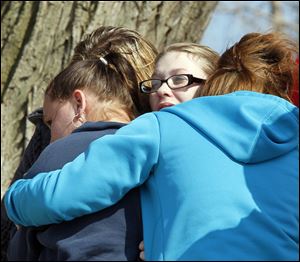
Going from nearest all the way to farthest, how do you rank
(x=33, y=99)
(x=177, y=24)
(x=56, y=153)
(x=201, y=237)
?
(x=201, y=237)
(x=56, y=153)
(x=33, y=99)
(x=177, y=24)

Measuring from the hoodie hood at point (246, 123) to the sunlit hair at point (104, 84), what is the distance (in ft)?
1.40

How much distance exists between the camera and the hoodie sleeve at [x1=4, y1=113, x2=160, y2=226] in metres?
1.94

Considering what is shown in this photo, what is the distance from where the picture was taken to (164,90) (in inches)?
99.9

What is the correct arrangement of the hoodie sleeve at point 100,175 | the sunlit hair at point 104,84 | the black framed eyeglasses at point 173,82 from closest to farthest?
the hoodie sleeve at point 100,175 < the sunlit hair at point 104,84 < the black framed eyeglasses at point 173,82

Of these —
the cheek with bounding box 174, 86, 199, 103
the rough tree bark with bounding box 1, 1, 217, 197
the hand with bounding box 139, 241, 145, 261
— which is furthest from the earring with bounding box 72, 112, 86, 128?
the rough tree bark with bounding box 1, 1, 217, 197

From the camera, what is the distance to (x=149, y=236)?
1.93 m

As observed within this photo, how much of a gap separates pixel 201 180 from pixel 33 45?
2.30m

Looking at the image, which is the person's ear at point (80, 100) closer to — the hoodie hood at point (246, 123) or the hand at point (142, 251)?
the hoodie hood at point (246, 123)

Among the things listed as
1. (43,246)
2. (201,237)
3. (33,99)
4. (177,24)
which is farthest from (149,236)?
(177,24)

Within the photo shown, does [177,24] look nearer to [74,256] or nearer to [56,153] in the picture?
[56,153]

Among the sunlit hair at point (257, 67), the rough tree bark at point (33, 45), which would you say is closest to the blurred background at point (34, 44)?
the rough tree bark at point (33, 45)

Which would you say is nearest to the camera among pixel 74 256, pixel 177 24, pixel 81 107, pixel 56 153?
pixel 74 256

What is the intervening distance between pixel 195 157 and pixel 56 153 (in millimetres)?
454

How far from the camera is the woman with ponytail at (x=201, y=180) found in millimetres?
1837
